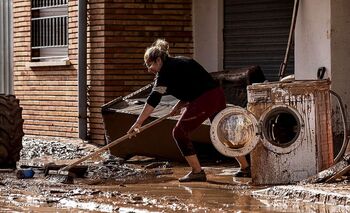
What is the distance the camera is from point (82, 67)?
19.0 meters

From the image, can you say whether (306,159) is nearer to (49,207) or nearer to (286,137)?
(286,137)

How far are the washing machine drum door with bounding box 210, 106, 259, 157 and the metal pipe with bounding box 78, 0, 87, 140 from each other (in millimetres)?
6833

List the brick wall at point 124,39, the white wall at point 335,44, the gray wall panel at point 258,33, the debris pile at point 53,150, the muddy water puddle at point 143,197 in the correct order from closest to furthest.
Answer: the muddy water puddle at point 143,197
the white wall at point 335,44
the debris pile at point 53,150
the gray wall panel at point 258,33
the brick wall at point 124,39

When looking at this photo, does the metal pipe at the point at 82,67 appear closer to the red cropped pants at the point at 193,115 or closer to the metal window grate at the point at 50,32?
the metal window grate at the point at 50,32

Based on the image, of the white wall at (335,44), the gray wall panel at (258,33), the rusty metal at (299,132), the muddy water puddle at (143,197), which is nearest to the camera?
the muddy water puddle at (143,197)

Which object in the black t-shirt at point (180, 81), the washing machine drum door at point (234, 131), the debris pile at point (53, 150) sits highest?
the black t-shirt at point (180, 81)

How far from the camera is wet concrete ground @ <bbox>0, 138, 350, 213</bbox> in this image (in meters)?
10.5

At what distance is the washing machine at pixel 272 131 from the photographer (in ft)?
40.4

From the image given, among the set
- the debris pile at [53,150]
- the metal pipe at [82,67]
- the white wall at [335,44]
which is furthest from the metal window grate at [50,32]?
the white wall at [335,44]

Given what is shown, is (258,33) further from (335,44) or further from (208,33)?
(335,44)

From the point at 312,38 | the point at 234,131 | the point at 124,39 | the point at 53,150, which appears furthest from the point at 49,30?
the point at 234,131

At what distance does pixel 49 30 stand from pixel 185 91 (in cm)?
799

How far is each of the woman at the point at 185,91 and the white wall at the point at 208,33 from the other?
17.6 feet

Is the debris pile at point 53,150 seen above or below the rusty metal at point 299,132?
below
